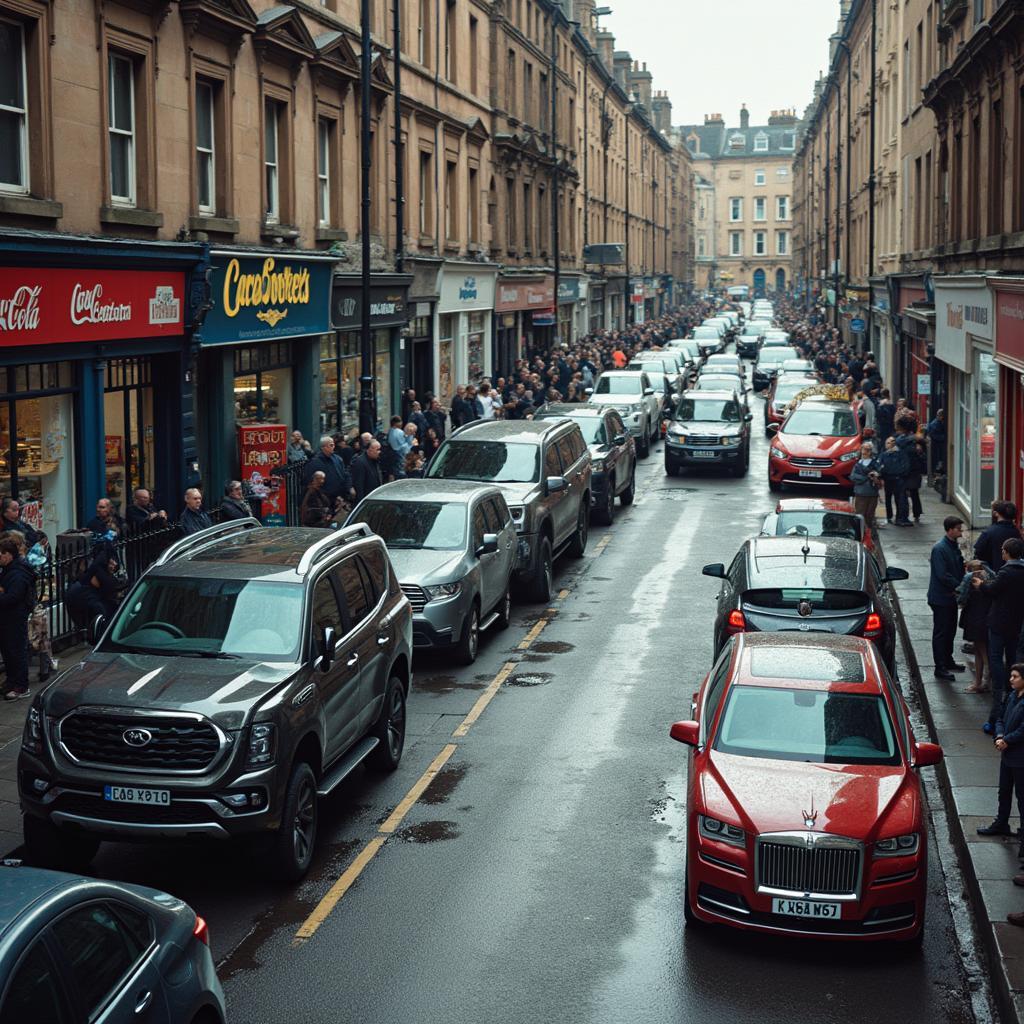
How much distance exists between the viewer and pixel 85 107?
17766 millimetres

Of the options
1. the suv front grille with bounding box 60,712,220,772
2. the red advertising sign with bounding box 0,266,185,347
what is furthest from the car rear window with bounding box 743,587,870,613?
the red advertising sign with bounding box 0,266,185,347

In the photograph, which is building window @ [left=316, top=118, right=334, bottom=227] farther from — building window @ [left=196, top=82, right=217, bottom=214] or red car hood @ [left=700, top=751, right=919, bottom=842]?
red car hood @ [left=700, top=751, right=919, bottom=842]

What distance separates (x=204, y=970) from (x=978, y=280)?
19482 millimetres

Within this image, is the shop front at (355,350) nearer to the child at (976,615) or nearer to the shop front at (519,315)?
the shop front at (519,315)

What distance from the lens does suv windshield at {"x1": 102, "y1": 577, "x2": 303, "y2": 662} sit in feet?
32.7

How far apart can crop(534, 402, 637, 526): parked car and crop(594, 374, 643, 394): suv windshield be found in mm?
8443

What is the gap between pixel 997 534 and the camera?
15.1 meters

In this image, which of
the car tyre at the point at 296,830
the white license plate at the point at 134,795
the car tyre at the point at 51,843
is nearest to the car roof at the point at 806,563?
the car tyre at the point at 296,830

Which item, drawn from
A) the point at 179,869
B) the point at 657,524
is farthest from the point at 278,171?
the point at 179,869

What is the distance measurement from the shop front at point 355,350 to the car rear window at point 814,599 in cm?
1494

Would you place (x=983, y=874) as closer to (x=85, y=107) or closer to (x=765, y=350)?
(x=85, y=107)

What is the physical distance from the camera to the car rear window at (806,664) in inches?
388

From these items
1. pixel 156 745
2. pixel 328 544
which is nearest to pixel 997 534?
pixel 328 544

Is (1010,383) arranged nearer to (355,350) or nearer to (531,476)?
(531,476)
